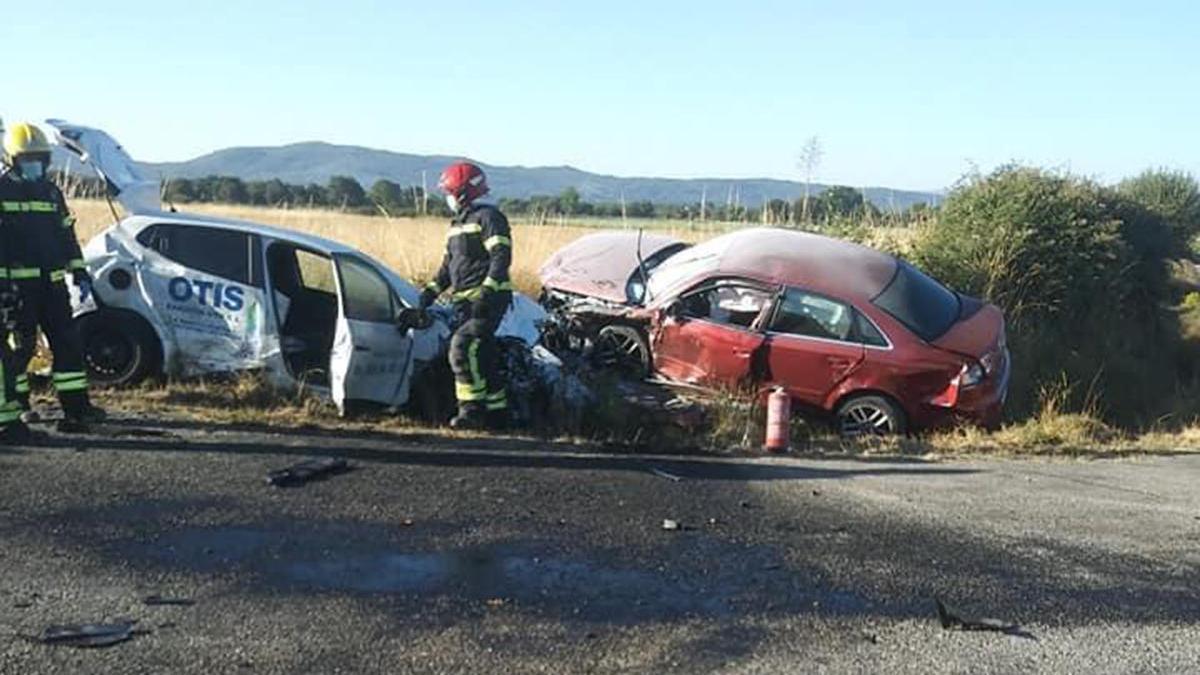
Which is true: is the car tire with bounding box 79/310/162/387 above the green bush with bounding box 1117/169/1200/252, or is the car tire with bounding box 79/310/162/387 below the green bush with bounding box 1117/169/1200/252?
below

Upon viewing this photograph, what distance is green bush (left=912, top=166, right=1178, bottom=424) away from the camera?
560 inches

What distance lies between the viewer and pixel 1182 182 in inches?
1045

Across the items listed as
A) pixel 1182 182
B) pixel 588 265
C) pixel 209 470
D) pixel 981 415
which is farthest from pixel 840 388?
pixel 1182 182

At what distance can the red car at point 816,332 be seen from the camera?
9695 mm

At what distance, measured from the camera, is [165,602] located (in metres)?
4.76

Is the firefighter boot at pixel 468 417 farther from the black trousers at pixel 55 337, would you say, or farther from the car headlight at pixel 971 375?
the car headlight at pixel 971 375

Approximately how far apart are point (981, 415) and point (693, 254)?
123 inches

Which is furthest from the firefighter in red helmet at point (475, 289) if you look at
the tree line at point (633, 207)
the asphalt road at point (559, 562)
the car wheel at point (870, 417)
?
the tree line at point (633, 207)

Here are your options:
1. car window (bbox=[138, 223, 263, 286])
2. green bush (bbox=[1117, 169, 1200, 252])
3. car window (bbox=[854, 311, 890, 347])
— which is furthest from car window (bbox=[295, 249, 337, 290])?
green bush (bbox=[1117, 169, 1200, 252])

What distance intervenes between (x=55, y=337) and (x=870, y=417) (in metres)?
6.34

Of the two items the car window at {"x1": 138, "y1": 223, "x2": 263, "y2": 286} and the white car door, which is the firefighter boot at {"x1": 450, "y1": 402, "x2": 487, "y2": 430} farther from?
the car window at {"x1": 138, "y1": 223, "x2": 263, "y2": 286}

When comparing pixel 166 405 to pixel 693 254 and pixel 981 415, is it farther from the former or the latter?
pixel 981 415

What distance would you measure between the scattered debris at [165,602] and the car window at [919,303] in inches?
265

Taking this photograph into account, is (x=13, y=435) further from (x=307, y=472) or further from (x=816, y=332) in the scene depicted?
(x=816, y=332)
